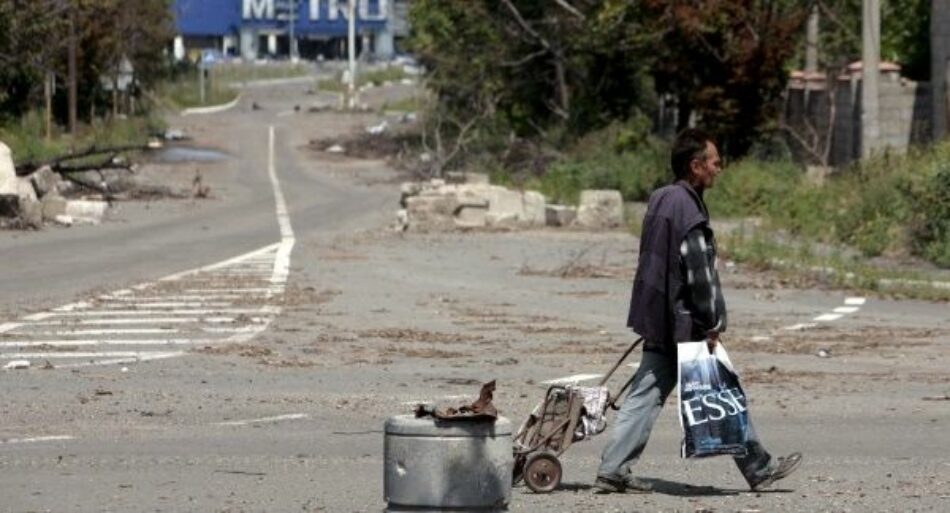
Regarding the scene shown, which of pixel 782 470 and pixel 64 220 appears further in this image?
pixel 64 220

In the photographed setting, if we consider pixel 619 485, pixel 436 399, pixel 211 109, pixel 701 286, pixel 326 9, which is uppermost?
pixel 701 286

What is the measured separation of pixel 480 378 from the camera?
1491cm

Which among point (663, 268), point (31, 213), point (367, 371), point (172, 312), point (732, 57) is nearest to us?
point (663, 268)

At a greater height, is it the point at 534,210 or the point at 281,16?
the point at 534,210

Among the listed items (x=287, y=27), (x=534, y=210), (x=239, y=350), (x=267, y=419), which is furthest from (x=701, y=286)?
(x=287, y=27)

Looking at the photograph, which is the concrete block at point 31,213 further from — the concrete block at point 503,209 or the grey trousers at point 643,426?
the grey trousers at point 643,426

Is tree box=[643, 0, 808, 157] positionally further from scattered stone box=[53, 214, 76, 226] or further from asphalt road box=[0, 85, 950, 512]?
scattered stone box=[53, 214, 76, 226]

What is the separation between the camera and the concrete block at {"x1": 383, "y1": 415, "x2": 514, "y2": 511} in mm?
8281

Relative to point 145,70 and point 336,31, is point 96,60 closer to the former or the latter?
point 145,70

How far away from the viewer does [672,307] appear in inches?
397

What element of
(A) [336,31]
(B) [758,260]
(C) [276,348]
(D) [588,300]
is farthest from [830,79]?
(A) [336,31]

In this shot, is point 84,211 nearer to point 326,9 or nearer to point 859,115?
point 859,115

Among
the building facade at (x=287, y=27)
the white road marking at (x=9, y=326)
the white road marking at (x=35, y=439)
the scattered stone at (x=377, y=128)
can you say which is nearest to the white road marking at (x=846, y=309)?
the white road marking at (x=9, y=326)

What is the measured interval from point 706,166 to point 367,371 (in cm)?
560
